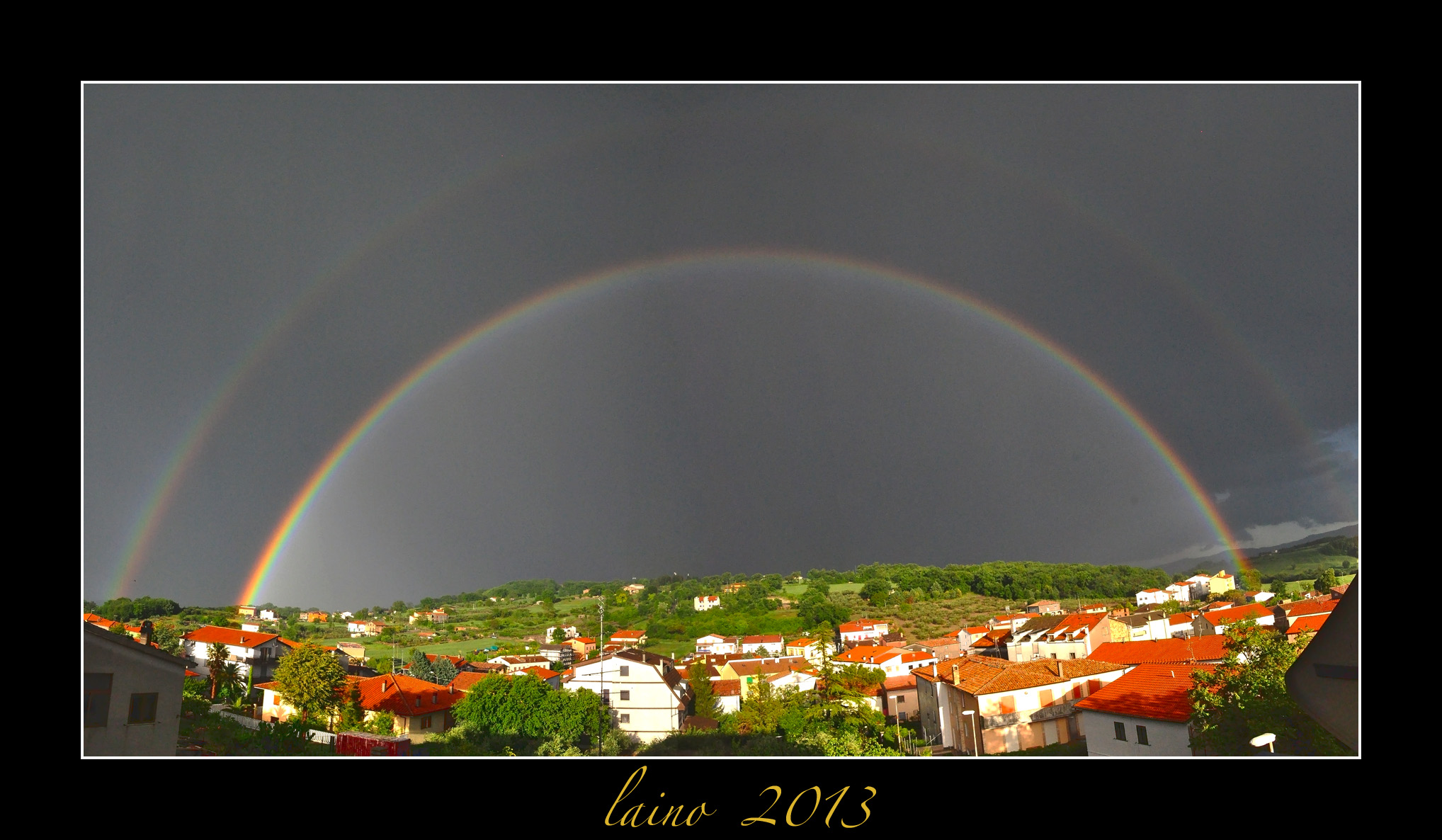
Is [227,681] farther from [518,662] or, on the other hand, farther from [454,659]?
[518,662]

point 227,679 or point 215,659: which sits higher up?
point 215,659

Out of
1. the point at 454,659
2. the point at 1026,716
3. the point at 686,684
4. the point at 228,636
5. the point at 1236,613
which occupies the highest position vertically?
the point at 1026,716

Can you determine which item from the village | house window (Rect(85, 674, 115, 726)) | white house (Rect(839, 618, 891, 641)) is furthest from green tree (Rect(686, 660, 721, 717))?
white house (Rect(839, 618, 891, 641))

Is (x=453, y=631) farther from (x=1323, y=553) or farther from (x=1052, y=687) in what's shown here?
(x=1323, y=553)

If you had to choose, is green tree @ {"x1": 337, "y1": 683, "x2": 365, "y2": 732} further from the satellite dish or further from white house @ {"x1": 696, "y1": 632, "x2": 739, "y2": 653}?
the satellite dish

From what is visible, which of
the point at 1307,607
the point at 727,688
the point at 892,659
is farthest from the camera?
the point at 1307,607

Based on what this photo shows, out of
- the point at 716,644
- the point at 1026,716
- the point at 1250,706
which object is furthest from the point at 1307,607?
the point at 1250,706

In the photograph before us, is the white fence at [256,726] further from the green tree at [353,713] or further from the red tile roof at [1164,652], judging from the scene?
the red tile roof at [1164,652]
